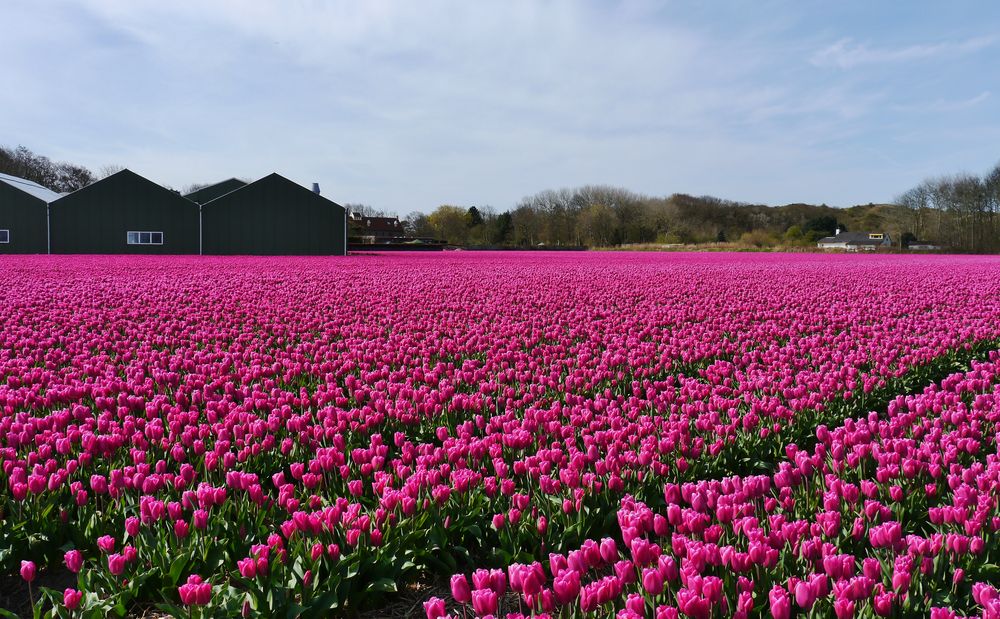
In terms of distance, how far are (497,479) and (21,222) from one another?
44.4 m

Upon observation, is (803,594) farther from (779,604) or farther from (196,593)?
(196,593)

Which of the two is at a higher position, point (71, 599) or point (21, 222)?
point (21, 222)

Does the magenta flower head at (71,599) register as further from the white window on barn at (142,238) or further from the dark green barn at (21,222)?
the dark green barn at (21,222)

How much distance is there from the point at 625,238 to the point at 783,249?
37.4 metres

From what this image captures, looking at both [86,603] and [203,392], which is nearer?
[86,603]

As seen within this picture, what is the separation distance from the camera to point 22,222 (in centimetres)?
3862

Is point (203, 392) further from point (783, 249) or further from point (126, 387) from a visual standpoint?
point (783, 249)

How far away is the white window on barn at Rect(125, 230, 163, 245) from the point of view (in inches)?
1545

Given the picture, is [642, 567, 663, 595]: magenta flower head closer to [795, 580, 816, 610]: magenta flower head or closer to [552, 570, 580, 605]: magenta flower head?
[552, 570, 580, 605]: magenta flower head

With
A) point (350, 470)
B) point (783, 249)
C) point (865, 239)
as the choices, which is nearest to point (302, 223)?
point (350, 470)

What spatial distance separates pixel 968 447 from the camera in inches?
152

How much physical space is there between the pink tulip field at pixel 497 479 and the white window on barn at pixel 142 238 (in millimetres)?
35378

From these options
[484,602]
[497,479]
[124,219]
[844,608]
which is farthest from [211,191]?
[844,608]

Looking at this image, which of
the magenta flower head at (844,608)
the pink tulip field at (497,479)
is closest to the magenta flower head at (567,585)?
the pink tulip field at (497,479)
